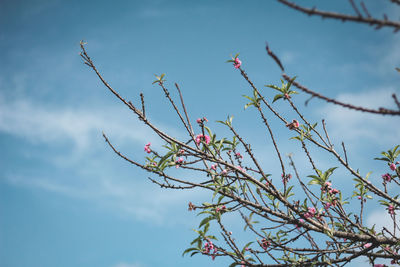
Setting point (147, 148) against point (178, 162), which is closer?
point (178, 162)

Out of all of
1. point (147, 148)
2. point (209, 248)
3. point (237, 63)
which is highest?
point (237, 63)

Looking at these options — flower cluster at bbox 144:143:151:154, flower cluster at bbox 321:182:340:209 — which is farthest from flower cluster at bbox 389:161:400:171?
flower cluster at bbox 144:143:151:154

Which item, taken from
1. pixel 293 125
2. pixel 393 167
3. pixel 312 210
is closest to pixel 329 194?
pixel 312 210

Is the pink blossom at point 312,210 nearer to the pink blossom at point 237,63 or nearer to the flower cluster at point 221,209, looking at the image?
the flower cluster at point 221,209

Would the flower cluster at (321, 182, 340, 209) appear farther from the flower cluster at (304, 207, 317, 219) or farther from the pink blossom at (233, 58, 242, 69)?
the pink blossom at (233, 58, 242, 69)

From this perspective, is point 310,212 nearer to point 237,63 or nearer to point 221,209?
point 221,209

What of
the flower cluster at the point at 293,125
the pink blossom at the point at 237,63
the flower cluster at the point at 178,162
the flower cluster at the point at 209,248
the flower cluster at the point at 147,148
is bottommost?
the flower cluster at the point at 209,248

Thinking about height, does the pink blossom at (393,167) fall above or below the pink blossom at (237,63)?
below

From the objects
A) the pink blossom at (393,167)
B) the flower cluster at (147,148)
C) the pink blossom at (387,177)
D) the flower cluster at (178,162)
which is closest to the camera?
the flower cluster at (178,162)

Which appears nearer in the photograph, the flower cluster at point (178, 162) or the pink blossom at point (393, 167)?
the flower cluster at point (178, 162)

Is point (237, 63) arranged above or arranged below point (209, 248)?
above

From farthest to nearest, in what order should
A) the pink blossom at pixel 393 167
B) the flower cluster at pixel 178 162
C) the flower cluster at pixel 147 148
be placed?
1. the pink blossom at pixel 393 167
2. the flower cluster at pixel 147 148
3. the flower cluster at pixel 178 162

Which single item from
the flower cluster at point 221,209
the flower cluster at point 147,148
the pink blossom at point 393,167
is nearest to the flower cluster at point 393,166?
the pink blossom at point 393,167

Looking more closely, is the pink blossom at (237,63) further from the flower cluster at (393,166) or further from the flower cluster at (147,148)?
the flower cluster at (393,166)
